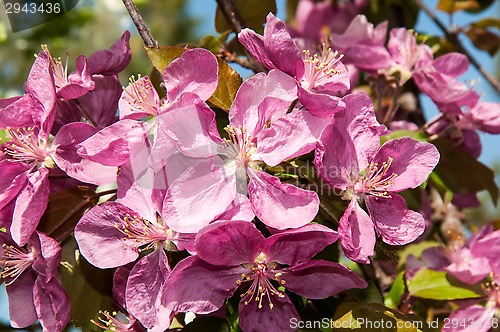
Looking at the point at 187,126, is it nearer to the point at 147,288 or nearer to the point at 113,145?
the point at 113,145

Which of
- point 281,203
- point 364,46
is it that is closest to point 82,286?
point 281,203

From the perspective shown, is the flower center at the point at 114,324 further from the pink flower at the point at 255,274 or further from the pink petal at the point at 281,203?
the pink petal at the point at 281,203

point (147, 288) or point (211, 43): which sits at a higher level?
point (211, 43)

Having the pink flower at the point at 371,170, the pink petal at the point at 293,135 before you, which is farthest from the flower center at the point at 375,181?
the pink petal at the point at 293,135

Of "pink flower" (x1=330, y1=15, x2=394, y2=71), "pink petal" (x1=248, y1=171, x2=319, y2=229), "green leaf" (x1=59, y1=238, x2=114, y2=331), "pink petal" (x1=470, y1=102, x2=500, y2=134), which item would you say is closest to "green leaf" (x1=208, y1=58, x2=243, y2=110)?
"pink petal" (x1=248, y1=171, x2=319, y2=229)

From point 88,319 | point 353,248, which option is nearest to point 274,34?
point 353,248

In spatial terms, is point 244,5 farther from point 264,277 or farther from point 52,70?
point 264,277
